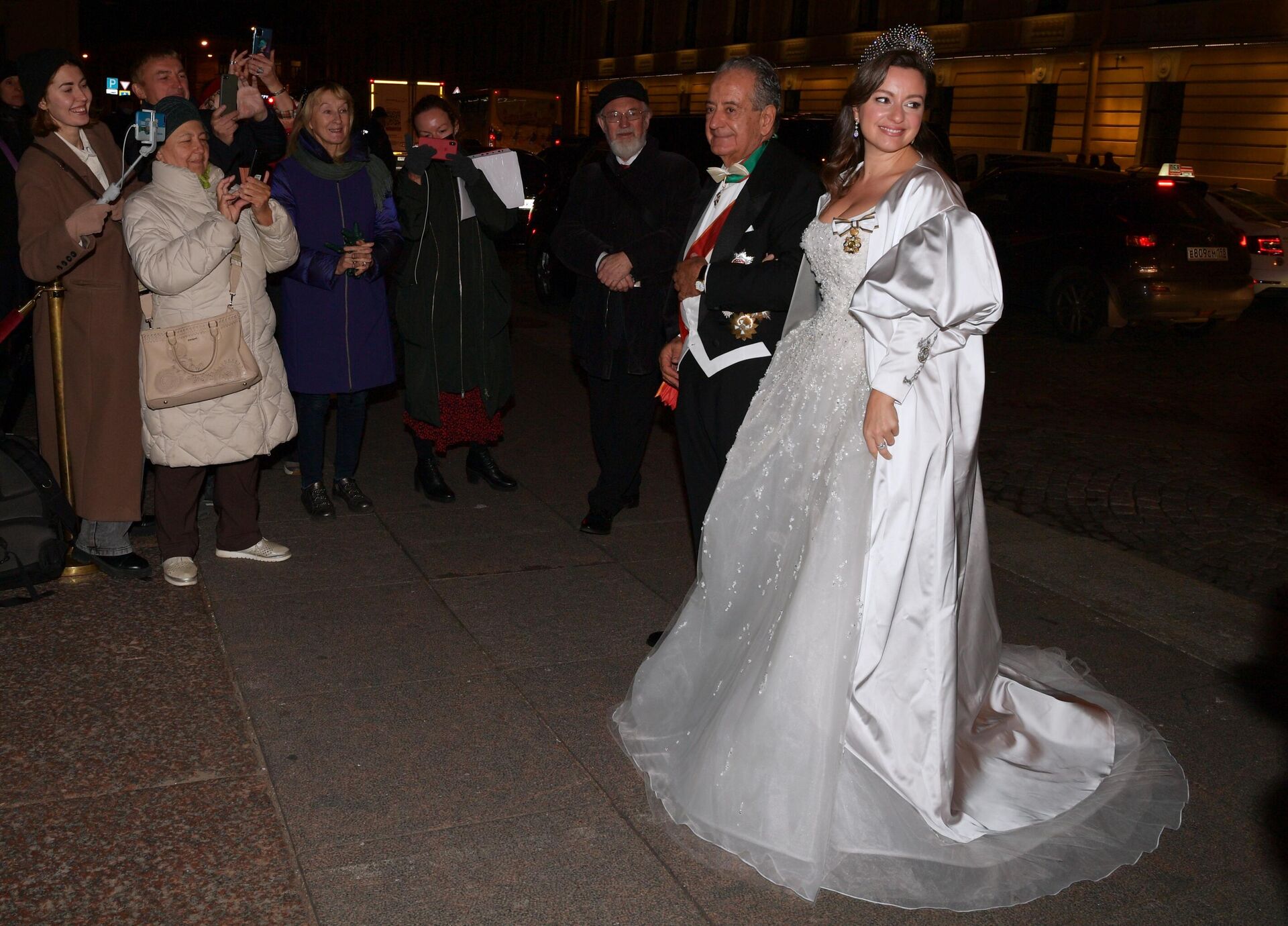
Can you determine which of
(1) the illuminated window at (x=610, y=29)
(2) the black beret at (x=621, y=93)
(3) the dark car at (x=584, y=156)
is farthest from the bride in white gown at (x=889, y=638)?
(1) the illuminated window at (x=610, y=29)

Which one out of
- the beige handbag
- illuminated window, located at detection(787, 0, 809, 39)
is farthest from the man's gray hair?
illuminated window, located at detection(787, 0, 809, 39)

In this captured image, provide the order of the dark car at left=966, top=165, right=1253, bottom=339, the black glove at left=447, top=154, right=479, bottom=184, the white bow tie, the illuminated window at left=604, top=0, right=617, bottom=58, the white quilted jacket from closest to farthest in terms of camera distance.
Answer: the white bow tie → the white quilted jacket → the black glove at left=447, top=154, right=479, bottom=184 → the dark car at left=966, top=165, right=1253, bottom=339 → the illuminated window at left=604, top=0, right=617, bottom=58

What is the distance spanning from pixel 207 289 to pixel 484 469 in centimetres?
225

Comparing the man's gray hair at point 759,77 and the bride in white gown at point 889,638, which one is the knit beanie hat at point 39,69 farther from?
the bride in white gown at point 889,638

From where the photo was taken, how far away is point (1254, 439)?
28.3 feet

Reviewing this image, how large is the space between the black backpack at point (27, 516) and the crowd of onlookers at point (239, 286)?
0.90 feet

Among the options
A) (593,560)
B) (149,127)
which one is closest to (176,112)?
(149,127)

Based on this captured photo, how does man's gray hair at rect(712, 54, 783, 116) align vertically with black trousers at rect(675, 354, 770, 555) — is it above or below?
above

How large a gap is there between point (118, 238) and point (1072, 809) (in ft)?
13.5

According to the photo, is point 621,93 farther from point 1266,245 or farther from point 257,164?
point 1266,245

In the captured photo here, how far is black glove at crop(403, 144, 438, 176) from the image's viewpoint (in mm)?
5906

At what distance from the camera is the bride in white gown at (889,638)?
311cm

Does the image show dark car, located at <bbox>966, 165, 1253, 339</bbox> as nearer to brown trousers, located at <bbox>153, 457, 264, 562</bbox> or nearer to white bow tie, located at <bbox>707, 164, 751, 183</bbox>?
white bow tie, located at <bbox>707, 164, 751, 183</bbox>

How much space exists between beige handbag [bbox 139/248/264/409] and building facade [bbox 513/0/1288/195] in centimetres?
2734
